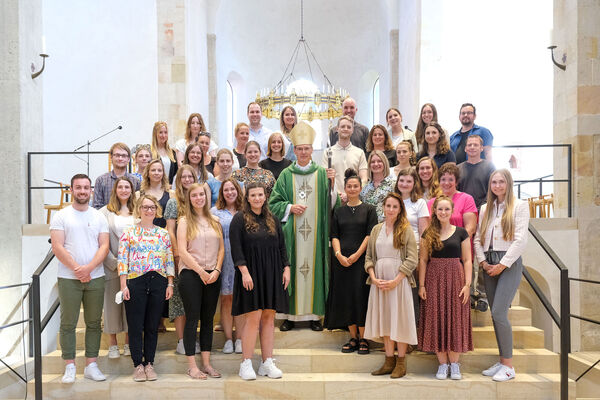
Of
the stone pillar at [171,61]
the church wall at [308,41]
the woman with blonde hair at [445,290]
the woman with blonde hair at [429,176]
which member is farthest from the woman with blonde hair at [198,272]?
the church wall at [308,41]

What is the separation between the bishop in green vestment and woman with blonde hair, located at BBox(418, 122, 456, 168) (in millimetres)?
1151

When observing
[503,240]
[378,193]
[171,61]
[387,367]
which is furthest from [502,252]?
[171,61]

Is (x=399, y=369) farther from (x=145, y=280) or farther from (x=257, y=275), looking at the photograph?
(x=145, y=280)

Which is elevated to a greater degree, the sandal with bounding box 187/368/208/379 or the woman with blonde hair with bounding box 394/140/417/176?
the woman with blonde hair with bounding box 394/140/417/176

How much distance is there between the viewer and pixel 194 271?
492cm

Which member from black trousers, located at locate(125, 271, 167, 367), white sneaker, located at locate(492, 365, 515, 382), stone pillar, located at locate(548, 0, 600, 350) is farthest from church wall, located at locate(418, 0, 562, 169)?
black trousers, located at locate(125, 271, 167, 367)

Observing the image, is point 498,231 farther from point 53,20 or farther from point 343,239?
point 53,20

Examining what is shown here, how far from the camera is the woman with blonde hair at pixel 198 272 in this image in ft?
16.0

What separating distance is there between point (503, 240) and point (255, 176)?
2.26 meters

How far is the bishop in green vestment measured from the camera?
5.58m

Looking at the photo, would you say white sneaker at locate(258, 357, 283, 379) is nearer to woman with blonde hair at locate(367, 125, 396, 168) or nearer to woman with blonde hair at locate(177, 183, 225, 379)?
woman with blonde hair at locate(177, 183, 225, 379)

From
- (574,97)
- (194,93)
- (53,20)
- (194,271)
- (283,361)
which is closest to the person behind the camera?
(194,271)

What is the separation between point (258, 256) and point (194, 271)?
20.6 inches

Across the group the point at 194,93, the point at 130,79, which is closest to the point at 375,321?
the point at 194,93
